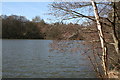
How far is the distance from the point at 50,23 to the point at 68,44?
1238 mm

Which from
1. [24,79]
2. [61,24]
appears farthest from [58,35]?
[24,79]

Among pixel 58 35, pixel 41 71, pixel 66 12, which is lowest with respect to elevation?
pixel 41 71

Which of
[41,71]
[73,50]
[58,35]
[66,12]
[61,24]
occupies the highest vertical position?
[66,12]

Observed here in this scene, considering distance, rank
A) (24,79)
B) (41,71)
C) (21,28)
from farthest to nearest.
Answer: (21,28)
(41,71)
(24,79)

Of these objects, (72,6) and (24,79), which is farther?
(24,79)

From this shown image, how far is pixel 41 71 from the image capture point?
1048 centimetres

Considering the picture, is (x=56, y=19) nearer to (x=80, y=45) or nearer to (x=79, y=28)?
(x=79, y=28)

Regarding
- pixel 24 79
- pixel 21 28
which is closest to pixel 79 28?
pixel 24 79

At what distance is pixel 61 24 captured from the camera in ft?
22.5

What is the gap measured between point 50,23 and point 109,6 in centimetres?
260

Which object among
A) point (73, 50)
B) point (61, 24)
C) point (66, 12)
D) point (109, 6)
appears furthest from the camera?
point (73, 50)

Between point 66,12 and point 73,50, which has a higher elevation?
point 66,12

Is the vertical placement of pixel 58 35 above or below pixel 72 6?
below

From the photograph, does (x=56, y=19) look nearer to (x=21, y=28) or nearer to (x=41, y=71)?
(x=41, y=71)
